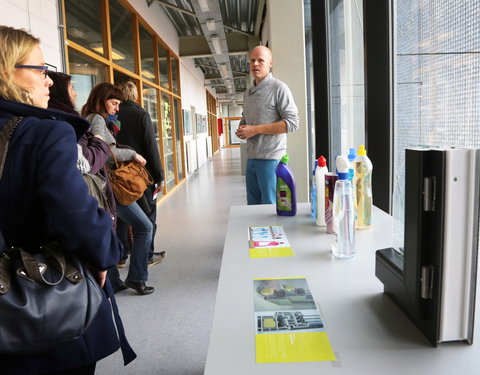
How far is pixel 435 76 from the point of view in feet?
4.67

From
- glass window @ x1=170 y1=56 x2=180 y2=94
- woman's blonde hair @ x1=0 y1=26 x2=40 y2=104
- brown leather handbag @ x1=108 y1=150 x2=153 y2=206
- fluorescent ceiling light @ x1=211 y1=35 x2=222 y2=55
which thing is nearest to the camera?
woman's blonde hair @ x1=0 y1=26 x2=40 y2=104

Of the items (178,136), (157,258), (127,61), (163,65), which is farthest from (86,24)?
(178,136)

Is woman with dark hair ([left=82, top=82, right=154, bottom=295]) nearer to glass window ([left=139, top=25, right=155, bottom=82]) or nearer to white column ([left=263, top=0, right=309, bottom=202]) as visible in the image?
white column ([left=263, top=0, right=309, bottom=202])

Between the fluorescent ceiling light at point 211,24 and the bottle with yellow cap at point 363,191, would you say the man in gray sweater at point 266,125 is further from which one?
the fluorescent ceiling light at point 211,24

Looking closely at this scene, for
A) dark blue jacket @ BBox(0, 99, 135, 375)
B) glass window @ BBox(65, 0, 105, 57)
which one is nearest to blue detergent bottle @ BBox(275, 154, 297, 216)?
dark blue jacket @ BBox(0, 99, 135, 375)

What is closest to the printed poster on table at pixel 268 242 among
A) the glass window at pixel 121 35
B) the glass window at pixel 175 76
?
the glass window at pixel 121 35

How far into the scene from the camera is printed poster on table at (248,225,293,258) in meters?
1.25

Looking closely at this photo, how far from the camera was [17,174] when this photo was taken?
0.97m

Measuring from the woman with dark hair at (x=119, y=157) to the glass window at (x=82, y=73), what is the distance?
1088mm

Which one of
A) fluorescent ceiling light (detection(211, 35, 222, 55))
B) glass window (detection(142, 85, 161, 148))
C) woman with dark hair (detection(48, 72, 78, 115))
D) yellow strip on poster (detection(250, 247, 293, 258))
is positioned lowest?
yellow strip on poster (detection(250, 247, 293, 258))

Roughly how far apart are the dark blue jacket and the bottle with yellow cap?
0.89 metres

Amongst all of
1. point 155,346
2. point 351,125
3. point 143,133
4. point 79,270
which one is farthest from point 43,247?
point 351,125

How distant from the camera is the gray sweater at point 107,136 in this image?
98.3 inches

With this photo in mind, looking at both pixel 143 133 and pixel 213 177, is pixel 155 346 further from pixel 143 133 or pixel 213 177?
pixel 213 177
